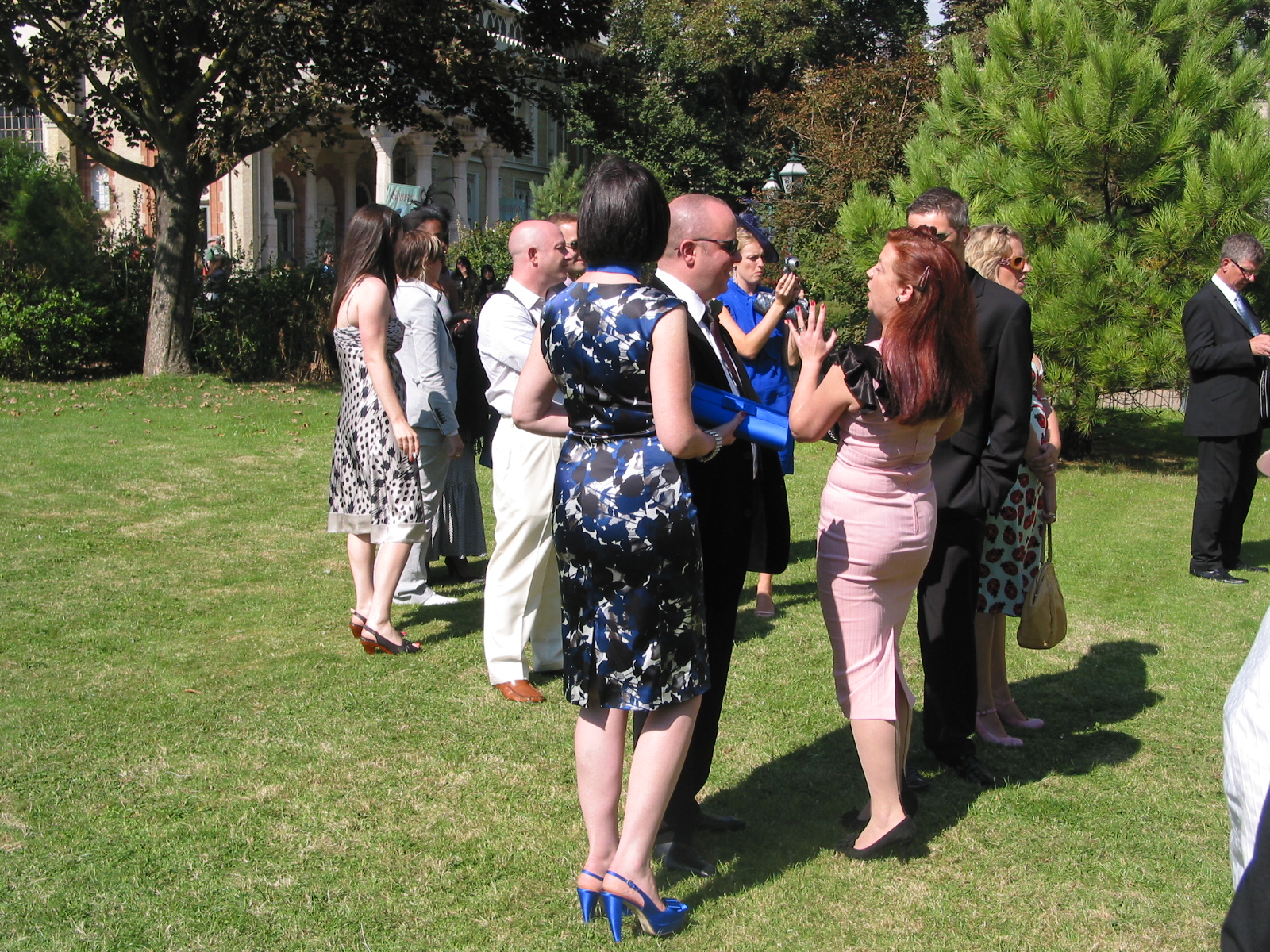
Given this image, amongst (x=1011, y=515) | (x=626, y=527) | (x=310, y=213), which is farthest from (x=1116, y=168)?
(x=310, y=213)

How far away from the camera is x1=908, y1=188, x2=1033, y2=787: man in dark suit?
3936mm

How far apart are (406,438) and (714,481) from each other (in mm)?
2326

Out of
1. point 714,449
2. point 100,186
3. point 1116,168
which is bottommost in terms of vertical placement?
point 714,449

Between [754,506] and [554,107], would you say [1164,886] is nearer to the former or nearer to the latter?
[754,506]

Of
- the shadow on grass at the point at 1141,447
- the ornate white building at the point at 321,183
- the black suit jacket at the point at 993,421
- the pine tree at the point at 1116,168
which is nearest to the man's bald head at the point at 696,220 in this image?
the black suit jacket at the point at 993,421

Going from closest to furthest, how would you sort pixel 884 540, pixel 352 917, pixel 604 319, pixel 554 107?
pixel 604 319 → pixel 352 917 → pixel 884 540 → pixel 554 107

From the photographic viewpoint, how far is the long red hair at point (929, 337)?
3.22 meters

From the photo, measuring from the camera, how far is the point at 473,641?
5691mm

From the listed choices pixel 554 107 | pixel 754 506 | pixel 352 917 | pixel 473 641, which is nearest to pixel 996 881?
pixel 754 506

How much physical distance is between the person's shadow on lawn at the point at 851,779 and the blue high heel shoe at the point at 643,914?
21cm

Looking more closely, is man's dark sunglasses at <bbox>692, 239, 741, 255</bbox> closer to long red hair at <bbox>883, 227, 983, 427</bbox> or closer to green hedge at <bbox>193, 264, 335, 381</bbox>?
long red hair at <bbox>883, 227, 983, 427</bbox>

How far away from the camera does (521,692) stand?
4867 millimetres

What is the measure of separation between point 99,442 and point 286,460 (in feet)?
7.11

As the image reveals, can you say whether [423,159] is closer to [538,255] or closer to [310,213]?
[310,213]
